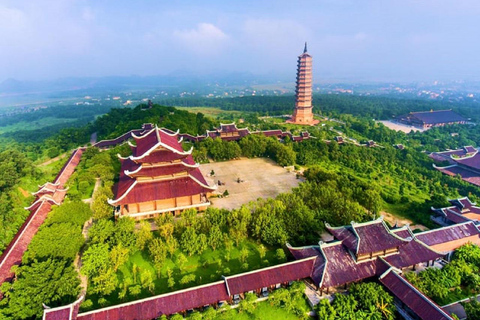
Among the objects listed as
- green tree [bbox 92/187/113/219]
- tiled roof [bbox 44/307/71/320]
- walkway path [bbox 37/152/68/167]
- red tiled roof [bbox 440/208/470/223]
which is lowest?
walkway path [bbox 37/152/68/167]

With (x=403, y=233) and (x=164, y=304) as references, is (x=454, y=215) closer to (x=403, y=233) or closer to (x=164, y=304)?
(x=403, y=233)

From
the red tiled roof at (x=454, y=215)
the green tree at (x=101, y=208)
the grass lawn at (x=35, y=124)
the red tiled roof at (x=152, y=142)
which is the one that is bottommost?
the grass lawn at (x=35, y=124)

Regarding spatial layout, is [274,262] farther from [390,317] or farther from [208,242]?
[390,317]

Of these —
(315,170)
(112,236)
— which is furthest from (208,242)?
(315,170)

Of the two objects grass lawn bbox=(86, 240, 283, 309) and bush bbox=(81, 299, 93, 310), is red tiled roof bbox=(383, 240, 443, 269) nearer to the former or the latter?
grass lawn bbox=(86, 240, 283, 309)

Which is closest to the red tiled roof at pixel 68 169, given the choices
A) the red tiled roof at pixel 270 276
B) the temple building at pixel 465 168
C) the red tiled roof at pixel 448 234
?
the red tiled roof at pixel 270 276

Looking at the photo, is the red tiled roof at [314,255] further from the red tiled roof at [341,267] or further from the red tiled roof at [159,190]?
the red tiled roof at [159,190]

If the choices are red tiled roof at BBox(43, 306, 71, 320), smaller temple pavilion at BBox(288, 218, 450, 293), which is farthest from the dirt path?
red tiled roof at BBox(43, 306, 71, 320)


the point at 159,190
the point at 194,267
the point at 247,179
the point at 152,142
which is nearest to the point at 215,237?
the point at 194,267
